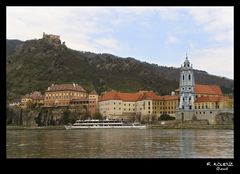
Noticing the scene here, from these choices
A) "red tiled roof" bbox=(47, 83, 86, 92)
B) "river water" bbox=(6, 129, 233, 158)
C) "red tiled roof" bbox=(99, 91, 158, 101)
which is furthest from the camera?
"red tiled roof" bbox=(47, 83, 86, 92)

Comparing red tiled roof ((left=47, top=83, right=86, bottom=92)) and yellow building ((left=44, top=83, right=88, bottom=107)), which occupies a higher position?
red tiled roof ((left=47, top=83, right=86, bottom=92))

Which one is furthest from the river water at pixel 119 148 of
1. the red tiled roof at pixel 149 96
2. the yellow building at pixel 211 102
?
the red tiled roof at pixel 149 96

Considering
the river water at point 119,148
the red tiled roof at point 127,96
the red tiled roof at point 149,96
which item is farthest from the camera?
the red tiled roof at point 149,96

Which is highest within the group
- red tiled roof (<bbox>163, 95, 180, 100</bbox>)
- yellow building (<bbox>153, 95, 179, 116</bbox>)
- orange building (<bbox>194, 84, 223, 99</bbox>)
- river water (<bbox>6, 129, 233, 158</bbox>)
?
orange building (<bbox>194, 84, 223, 99</bbox>)

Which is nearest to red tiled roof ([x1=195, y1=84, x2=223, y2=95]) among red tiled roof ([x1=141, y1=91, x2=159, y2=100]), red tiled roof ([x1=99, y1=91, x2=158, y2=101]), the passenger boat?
red tiled roof ([x1=141, y1=91, x2=159, y2=100])

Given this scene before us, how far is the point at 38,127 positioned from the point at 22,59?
954cm

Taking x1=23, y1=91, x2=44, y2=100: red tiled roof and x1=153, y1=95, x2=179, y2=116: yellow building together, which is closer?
x1=153, y1=95, x2=179, y2=116: yellow building

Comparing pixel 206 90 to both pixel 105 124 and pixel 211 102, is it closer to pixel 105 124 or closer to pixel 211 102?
pixel 211 102

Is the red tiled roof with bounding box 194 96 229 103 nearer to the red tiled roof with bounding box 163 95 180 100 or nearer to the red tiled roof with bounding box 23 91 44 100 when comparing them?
the red tiled roof with bounding box 163 95 180 100

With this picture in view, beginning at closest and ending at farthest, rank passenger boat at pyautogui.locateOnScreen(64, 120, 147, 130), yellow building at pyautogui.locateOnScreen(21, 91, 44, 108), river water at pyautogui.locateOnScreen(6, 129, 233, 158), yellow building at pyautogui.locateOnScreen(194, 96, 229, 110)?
river water at pyautogui.locateOnScreen(6, 129, 233, 158) < passenger boat at pyautogui.locateOnScreen(64, 120, 147, 130) < yellow building at pyautogui.locateOnScreen(194, 96, 229, 110) < yellow building at pyautogui.locateOnScreen(21, 91, 44, 108)

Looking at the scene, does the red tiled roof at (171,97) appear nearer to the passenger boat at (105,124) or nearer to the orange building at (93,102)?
the passenger boat at (105,124)

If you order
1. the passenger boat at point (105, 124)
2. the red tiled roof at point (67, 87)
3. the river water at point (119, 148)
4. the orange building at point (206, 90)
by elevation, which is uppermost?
the red tiled roof at point (67, 87)
